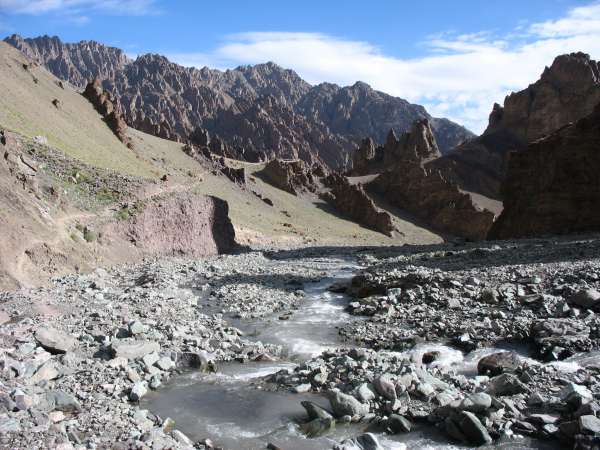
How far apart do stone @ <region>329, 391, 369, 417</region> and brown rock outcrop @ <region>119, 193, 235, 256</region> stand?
2656cm

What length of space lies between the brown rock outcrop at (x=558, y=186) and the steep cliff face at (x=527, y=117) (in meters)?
65.4

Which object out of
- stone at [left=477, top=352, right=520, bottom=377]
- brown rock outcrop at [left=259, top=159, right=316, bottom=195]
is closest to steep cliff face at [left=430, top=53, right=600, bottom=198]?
brown rock outcrop at [left=259, top=159, right=316, bottom=195]

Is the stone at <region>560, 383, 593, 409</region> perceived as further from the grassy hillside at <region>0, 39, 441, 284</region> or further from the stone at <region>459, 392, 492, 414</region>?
the grassy hillside at <region>0, 39, 441, 284</region>

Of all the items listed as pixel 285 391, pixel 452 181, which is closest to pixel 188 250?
pixel 285 391

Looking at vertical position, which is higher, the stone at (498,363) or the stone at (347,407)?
the stone at (498,363)

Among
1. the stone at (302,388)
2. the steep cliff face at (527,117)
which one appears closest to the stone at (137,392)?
the stone at (302,388)

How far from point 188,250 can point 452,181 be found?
95.4 meters

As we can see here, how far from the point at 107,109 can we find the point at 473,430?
302ft

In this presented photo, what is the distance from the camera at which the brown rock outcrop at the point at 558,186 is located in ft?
165

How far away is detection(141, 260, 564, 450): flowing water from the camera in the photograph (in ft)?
37.2

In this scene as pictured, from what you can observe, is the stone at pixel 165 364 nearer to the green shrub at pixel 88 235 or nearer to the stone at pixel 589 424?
the stone at pixel 589 424

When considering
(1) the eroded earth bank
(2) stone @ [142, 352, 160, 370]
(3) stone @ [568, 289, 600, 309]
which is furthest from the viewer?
(3) stone @ [568, 289, 600, 309]

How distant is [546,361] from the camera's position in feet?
51.6

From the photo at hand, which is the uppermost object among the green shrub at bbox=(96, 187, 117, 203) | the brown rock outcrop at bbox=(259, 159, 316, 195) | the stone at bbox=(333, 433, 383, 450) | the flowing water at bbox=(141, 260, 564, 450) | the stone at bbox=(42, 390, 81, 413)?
the brown rock outcrop at bbox=(259, 159, 316, 195)
